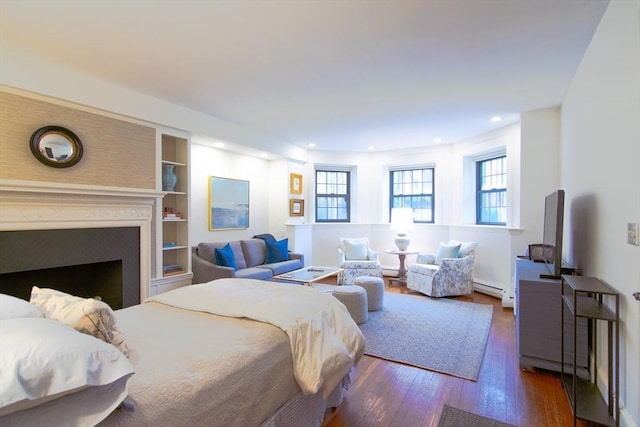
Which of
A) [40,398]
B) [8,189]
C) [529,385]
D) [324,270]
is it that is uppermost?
[8,189]

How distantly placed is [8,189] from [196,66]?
185 cm

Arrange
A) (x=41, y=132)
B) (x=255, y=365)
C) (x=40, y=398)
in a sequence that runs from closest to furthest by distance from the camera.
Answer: (x=40, y=398) → (x=255, y=365) → (x=41, y=132)

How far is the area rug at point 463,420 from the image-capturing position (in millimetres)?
1987

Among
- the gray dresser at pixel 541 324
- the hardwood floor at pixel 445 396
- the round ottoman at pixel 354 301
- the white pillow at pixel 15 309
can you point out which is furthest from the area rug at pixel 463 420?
the white pillow at pixel 15 309

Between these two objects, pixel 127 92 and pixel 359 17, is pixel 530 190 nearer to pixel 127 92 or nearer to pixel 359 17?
pixel 359 17

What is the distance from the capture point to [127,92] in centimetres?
348

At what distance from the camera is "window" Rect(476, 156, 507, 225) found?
17.1 feet

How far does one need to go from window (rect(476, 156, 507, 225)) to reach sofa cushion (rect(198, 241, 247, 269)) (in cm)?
413

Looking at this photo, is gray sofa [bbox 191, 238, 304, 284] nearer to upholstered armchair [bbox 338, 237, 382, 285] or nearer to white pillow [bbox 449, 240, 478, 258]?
upholstered armchair [bbox 338, 237, 382, 285]

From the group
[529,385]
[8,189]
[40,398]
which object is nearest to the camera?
[40,398]

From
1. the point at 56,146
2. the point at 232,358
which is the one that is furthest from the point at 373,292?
the point at 56,146

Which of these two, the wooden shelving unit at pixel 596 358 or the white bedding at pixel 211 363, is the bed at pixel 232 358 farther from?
the wooden shelving unit at pixel 596 358

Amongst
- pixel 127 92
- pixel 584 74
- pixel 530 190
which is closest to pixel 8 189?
pixel 127 92

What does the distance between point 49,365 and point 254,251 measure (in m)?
4.43
